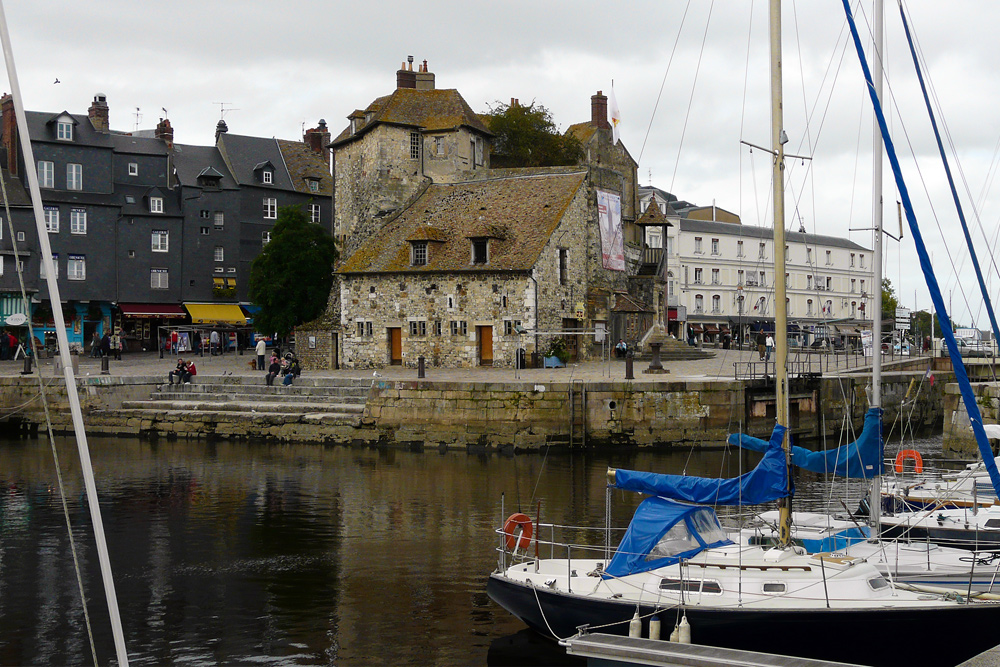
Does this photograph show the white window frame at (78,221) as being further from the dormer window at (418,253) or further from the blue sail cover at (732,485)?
the blue sail cover at (732,485)

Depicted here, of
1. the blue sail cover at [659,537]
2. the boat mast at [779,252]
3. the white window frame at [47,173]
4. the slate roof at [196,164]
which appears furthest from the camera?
the slate roof at [196,164]

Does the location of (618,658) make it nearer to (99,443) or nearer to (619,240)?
(99,443)

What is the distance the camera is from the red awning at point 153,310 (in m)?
54.9

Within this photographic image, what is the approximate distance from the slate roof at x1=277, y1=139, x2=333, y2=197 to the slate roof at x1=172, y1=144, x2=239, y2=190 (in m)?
4.41

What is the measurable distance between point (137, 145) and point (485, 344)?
96.7ft

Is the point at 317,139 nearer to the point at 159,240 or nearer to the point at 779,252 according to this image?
the point at 159,240

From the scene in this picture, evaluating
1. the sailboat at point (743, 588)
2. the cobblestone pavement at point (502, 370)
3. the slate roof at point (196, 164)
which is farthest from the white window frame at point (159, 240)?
the sailboat at point (743, 588)

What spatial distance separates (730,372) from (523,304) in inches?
343

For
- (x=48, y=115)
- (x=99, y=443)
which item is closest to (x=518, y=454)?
(x=99, y=443)

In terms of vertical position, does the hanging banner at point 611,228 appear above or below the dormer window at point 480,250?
above

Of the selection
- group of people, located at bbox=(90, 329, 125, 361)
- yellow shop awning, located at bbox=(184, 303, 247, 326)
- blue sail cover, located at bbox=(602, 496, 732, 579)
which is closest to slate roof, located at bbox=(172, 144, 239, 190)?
yellow shop awning, located at bbox=(184, 303, 247, 326)

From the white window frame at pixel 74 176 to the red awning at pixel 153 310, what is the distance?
6965mm

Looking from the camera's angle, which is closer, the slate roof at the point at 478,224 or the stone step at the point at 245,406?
the stone step at the point at 245,406

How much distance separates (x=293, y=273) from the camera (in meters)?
49.2
